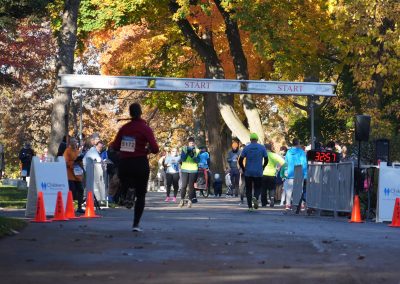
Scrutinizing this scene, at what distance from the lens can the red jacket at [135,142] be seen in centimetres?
1747

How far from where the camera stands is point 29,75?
67.0m

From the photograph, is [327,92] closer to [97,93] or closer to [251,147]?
[251,147]

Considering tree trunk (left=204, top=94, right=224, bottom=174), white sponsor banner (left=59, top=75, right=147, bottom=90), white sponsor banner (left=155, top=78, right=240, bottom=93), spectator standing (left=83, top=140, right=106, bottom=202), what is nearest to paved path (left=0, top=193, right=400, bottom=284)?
spectator standing (left=83, top=140, right=106, bottom=202)

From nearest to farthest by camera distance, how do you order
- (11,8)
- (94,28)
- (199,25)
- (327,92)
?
1. (11,8)
2. (327,92)
3. (94,28)
4. (199,25)

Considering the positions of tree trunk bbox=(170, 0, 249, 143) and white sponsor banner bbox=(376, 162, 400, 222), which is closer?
white sponsor banner bbox=(376, 162, 400, 222)

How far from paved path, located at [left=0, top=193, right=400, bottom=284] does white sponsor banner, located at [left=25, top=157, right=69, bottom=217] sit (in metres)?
3.27

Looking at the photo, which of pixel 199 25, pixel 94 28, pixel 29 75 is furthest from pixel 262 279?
pixel 29 75

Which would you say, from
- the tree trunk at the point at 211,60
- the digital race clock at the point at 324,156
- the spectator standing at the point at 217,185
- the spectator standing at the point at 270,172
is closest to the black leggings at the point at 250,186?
the digital race clock at the point at 324,156

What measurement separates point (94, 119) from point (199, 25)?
31.6 m

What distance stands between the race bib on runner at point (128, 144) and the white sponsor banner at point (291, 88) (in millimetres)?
20359

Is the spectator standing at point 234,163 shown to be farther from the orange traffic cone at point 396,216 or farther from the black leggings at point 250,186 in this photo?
the orange traffic cone at point 396,216

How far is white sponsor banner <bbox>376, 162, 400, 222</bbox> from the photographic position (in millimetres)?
23797

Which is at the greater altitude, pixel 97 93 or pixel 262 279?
pixel 97 93

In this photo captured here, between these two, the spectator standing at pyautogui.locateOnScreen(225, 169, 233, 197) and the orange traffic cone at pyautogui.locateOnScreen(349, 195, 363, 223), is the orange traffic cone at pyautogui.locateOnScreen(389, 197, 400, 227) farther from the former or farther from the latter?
the spectator standing at pyautogui.locateOnScreen(225, 169, 233, 197)
